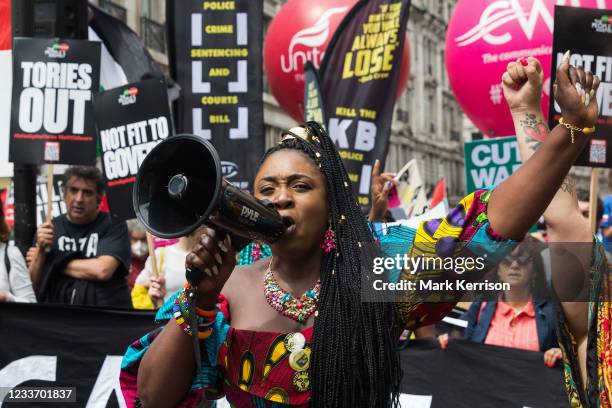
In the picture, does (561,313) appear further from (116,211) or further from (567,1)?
(567,1)

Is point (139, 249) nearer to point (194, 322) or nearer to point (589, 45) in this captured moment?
point (589, 45)

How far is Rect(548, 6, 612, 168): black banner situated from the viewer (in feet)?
14.7

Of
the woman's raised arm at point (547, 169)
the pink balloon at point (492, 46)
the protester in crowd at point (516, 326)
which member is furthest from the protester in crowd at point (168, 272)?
the woman's raised arm at point (547, 169)

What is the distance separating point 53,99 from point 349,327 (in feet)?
12.0

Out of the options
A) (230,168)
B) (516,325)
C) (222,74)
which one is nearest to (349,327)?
(516,325)

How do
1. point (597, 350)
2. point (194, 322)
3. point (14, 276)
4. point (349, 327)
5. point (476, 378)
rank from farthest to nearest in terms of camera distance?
point (14, 276), point (476, 378), point (597, 350), point (349, 327), point (194, 322)

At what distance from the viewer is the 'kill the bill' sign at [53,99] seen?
531 centimetres

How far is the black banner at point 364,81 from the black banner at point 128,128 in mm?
2049

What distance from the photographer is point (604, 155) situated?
15.3ft

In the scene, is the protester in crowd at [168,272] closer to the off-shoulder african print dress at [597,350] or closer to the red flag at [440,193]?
the off-shoulder african print dress at [597,350]

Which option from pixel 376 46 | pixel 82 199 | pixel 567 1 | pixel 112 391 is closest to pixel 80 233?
pixel 82 199

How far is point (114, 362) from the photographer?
14.8 ft

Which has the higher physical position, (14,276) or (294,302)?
(294,302)

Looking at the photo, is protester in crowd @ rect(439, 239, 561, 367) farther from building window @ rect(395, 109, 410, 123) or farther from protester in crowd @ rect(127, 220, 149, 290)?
building window @ rect(395, 109, 410, 123)
